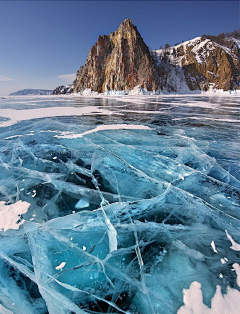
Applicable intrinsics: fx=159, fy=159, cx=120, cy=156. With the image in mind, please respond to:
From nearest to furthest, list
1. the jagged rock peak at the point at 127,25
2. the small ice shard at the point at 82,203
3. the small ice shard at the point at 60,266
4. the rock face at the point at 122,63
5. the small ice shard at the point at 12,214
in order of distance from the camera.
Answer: the small ice shard at the point at 60,266
the small ice shard at the point at 12,214
the small ice shard at the point at 82,203
the rock face at the point at 122,63
the jagged rock peak at the point at 127,25

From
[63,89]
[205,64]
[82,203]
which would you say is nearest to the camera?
[82,203]

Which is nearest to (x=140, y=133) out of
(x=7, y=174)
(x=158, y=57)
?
(x=7, y=174)

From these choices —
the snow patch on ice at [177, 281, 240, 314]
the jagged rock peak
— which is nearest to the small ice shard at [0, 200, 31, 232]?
the snow patch on ice at [177, 281, 240, 314]

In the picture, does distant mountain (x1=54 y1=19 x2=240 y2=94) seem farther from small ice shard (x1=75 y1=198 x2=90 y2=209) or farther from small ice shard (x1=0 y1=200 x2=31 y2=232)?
small ice shard (x1=0 y1=200 x2=31 y2=232)

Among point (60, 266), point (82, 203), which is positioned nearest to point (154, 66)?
point (82, 203)

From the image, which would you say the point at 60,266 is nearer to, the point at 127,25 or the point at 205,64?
the point at 127,25

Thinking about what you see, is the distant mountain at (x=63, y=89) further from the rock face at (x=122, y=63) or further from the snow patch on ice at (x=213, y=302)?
the snow patch on ice at (x=213, y=302)

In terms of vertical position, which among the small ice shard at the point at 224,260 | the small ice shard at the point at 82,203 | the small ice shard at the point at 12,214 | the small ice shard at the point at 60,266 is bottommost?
the small ice shard at the point at 224,260

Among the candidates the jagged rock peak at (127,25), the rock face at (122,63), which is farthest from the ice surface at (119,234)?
the jagged rock peak at (127,25)
